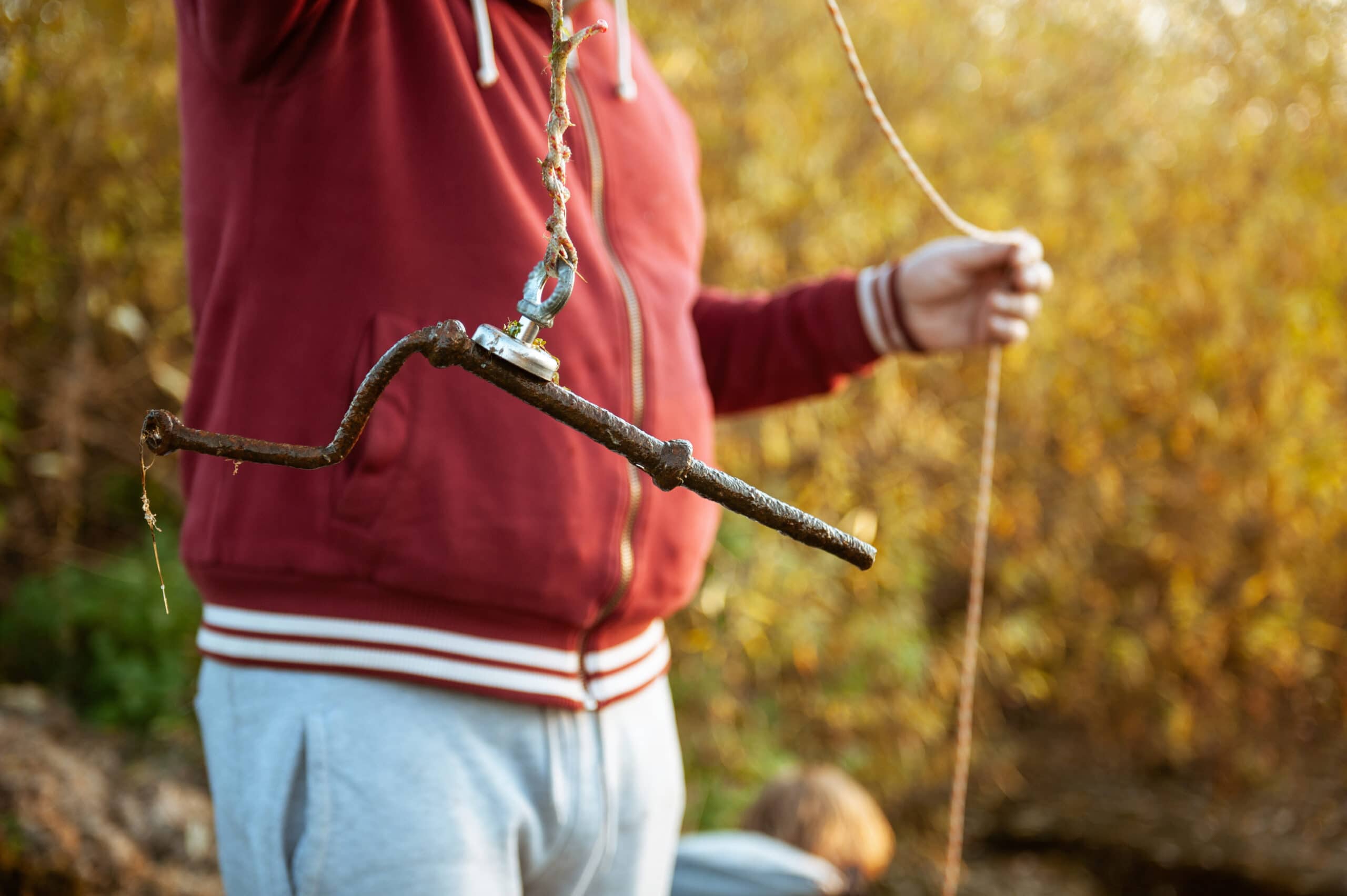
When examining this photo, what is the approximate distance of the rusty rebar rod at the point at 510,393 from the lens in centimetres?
59

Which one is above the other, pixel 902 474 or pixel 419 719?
pixel 902 474

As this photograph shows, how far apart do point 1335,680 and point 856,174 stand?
3239mm

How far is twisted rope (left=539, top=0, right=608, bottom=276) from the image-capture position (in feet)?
1.98

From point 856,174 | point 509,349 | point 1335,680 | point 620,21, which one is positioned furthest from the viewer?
point 1335,680

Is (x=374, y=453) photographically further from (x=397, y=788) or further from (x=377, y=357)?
(x=397, y=788)

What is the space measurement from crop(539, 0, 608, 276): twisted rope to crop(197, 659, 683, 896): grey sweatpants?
1.54ft

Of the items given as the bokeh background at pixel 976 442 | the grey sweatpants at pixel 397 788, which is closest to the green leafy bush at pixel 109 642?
the bokeh background at pixel 976 442

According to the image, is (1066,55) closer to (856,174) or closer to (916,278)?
(856,174)

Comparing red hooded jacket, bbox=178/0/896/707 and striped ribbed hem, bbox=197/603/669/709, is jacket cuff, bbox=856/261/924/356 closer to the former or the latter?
red hooded jacket, bbox=178/0/896/707

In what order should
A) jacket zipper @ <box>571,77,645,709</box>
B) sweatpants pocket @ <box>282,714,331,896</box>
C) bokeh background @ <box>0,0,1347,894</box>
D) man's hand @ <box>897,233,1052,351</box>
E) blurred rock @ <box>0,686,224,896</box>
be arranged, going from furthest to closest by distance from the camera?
bokeh background @ <box>0,0,1347,894</box> < blurred rock @ <box>0,686,224,896</box> < man's hand @ <box>897,233,1052,351</box> < jacket zipper @ <box>571,77,645,709</box> < sweatpants pocket @ <box>282,714,331,896</box>

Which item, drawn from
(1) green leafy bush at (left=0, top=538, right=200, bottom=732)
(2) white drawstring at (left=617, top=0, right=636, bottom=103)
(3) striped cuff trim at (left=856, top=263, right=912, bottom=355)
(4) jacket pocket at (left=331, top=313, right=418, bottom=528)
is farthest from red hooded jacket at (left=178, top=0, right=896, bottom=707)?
(1) green leafy bush at (left=0, top=538, right=200, bottom=732)

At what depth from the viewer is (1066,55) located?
13.5ft

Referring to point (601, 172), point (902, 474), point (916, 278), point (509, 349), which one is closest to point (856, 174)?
point (902, 474)

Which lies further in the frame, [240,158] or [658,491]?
[658,491]
